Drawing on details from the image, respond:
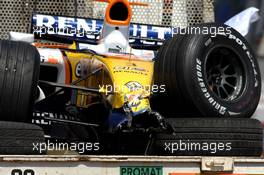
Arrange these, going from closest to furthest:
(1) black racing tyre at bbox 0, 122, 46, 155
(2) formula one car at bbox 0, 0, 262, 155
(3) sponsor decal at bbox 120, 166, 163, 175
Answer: (3) sponsor decal at bbox 120, 166, 163, 175, (1) black racing tyre at bbox 0, 122, 46, 155, (2) formula one car at bbox 0, 0, 262, 155

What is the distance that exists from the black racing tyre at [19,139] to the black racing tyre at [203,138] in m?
0.78

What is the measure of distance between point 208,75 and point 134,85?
22.0 inches

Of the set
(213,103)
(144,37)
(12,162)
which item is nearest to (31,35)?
(144,37)

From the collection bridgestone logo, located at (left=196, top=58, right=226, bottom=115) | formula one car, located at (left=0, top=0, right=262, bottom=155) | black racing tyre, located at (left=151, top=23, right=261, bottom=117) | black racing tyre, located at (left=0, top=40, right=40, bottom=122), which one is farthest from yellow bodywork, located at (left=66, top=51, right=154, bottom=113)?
black racing tyre, located at (left=0, top=40, right=40, bottom=122)

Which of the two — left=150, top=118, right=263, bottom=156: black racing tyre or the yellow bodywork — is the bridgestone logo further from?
the yellow bodywork

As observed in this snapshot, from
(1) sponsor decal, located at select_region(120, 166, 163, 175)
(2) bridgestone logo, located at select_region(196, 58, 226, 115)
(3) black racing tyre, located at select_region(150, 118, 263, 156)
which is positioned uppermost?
(2) bridgestone logo, located at select_region(196, 58, 226, 115)

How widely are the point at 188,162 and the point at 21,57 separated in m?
1.16

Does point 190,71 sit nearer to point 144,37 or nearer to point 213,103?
point 213,103

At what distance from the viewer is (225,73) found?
4.88 metres

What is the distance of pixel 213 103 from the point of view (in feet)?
14.9

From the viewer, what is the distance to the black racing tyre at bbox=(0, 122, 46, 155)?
400 centimetres

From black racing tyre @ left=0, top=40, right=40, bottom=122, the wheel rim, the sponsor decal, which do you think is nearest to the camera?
the sponsor decal

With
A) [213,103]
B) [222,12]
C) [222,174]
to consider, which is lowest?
[222,174]

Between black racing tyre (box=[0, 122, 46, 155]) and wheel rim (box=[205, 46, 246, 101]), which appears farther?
wheel rim (box=[205, 46, 246, 101])
